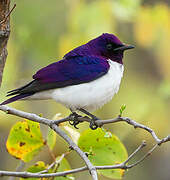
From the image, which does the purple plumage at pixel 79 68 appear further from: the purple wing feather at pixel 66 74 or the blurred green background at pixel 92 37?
the blurred green background at pixel 92 37

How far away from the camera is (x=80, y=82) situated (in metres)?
3.84

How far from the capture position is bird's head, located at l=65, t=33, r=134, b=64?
4145 mm

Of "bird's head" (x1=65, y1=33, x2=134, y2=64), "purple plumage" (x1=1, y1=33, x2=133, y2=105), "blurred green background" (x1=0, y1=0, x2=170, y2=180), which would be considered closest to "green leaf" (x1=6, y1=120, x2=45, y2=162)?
"purple plumage" (x1=1, y1=33, x2=133, y2=105)

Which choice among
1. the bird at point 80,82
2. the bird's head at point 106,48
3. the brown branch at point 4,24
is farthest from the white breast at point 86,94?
the brown branch at point 4,24

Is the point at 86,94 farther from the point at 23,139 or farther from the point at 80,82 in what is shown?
the point at 23,139

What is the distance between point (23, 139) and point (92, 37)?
2364 mm

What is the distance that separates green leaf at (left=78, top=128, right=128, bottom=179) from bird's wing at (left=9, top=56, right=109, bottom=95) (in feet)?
1.91

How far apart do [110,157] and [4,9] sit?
116 centimetres

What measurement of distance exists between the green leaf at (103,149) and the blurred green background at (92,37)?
6.71 feet

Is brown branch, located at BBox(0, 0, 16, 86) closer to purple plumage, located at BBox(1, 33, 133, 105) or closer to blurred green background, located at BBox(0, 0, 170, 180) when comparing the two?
purple plumage, located at BBox(1, 33, 133, 105)

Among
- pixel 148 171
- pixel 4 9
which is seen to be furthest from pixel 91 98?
pixel 148 171

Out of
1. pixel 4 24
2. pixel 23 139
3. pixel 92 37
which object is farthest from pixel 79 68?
pixel 92 37

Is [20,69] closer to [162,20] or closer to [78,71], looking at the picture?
[162,20]

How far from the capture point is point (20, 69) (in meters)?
6.33
